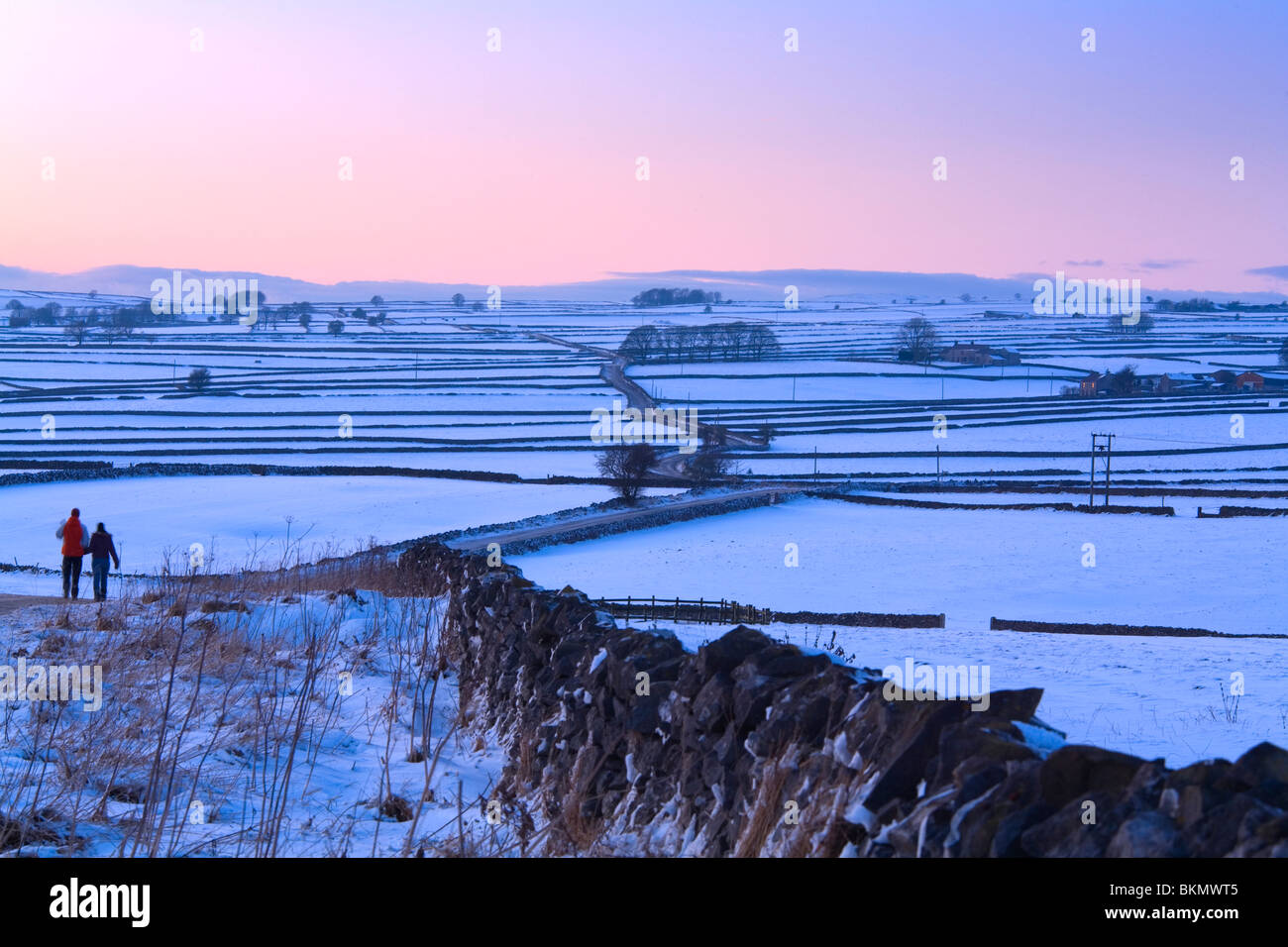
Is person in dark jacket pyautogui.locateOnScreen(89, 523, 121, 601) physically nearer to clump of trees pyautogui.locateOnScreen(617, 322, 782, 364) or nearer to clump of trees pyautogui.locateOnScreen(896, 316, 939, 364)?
clump of trees pyautogui.locateOnScreen(617, 322, 782, 364)

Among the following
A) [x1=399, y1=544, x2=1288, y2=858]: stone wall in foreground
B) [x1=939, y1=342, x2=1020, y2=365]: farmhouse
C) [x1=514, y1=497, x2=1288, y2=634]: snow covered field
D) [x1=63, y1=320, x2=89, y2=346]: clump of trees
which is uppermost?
[x1=63, y1=320, x2=89, y2=346]: clump of trees

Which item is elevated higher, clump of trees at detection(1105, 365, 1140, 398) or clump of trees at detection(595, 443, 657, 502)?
clump of trees at detection(1105, 365, 1140, 398)

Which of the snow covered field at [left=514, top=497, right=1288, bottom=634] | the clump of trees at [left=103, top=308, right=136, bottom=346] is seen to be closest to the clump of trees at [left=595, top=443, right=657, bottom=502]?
the snow covered field at [left=514, top=497, right=1288, bottom=634]

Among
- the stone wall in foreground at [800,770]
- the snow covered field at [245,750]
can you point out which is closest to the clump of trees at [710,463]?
the snow covered field at [245,750]

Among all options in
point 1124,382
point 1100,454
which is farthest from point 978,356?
point 1100,454

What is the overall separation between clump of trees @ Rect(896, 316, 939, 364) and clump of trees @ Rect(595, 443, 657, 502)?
6298 cm

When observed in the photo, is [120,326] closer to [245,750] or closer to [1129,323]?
[1129,323]

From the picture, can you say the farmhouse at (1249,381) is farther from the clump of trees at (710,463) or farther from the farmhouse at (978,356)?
the clump of trees at (710,463)

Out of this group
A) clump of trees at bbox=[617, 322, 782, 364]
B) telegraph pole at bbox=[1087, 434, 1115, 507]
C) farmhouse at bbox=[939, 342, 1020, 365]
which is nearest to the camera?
telegraph pole at bbox=[1087, 434, 1115, 507]

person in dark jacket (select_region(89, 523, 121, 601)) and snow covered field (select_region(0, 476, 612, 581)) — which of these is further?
snow covered field (select_region(0, 476, 612, 581))

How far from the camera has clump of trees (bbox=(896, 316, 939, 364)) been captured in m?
109

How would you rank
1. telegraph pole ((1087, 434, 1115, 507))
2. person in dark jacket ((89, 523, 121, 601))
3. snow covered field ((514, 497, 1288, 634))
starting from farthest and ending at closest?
1. telegraph pole ((1087, 434, 1115, 507))
2. snow covered field ((514, 497, 1288, 634))
3. person in dark jacket ((89, 523, 121, 601))

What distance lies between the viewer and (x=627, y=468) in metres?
→ 48.0
